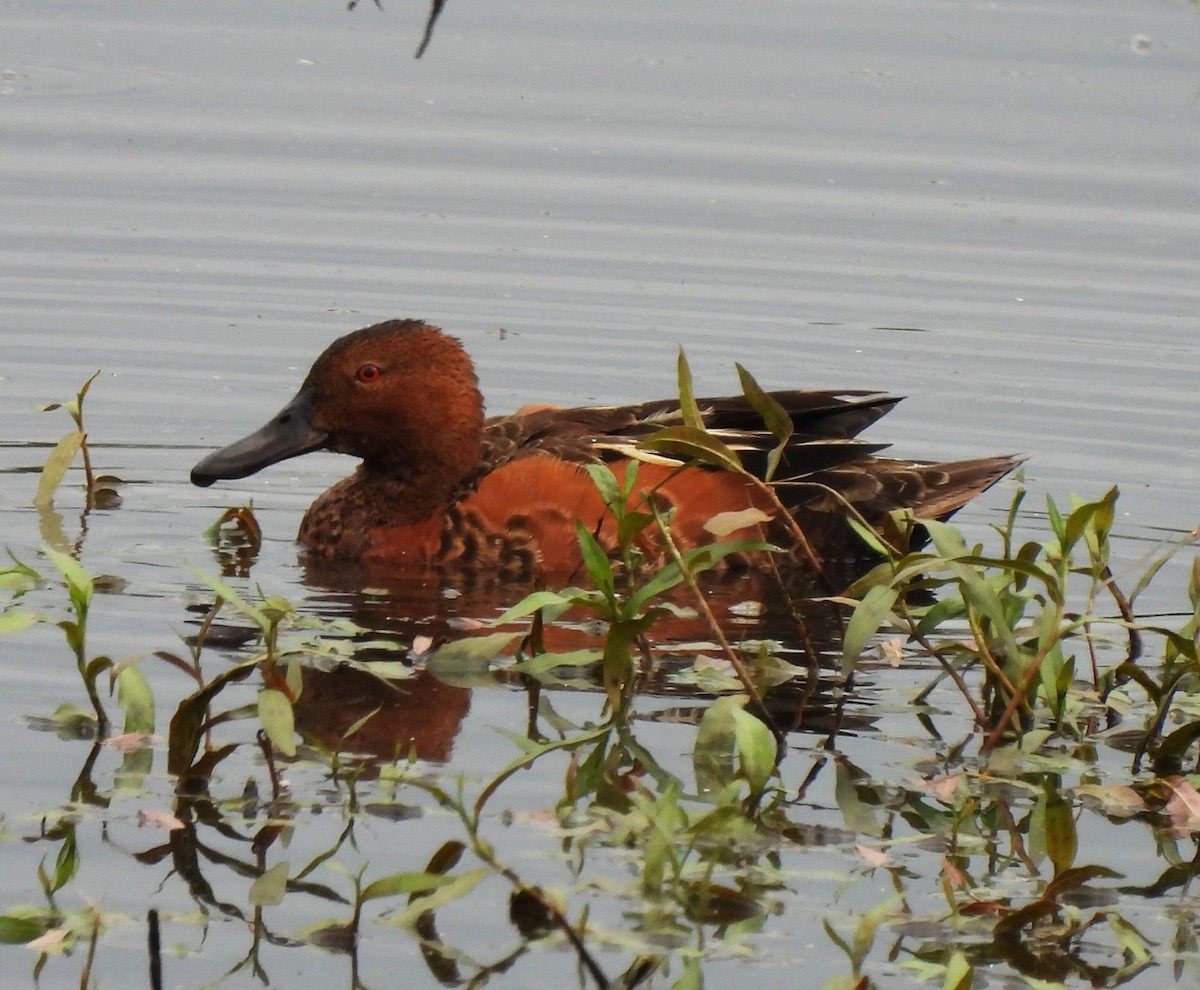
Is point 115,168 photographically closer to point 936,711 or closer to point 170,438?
point 170,438

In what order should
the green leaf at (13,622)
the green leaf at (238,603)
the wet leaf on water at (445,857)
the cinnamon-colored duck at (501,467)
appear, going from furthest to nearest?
the cinnamon-colored duck at (501,467) → the green leaf at (13,622) → the green leaf at (238,603) → the wet leaf on water at (445,857)

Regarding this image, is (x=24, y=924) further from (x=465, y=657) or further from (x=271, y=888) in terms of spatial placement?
(x=465, y=657)

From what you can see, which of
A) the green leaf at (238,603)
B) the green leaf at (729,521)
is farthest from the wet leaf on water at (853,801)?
the green leaf at (238,603)

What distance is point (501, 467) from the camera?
28.2 ft

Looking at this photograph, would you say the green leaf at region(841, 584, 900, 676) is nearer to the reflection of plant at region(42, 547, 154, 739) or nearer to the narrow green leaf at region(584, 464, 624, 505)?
the narrow green leaf at region(584, 464, 624, 505)

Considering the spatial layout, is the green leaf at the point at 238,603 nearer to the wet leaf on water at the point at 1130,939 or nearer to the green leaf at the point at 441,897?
the green leaf at the point at 441,897

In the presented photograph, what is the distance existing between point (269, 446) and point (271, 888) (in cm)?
386

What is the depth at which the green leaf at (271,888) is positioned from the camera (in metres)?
4.96

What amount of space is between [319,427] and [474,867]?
3794 millimetres

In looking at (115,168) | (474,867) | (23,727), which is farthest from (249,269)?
(474,867)

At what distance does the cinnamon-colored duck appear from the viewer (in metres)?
8.35

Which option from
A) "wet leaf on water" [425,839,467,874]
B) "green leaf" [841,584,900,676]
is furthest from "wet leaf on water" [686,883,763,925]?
"green leaf" [841,584,900,676]

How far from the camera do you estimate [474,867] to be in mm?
5223

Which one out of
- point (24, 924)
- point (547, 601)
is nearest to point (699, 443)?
point (547, 601)
